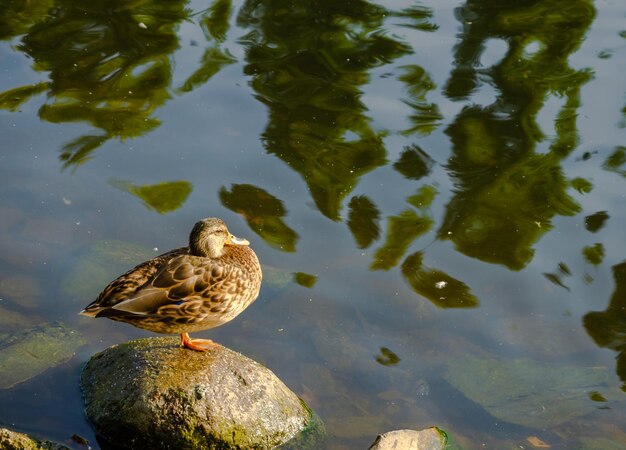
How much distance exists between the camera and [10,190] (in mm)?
7555

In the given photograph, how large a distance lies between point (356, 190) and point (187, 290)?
2.78 meters

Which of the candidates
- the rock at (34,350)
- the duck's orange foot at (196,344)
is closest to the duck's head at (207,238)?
the duck's orange foot at (196,344)

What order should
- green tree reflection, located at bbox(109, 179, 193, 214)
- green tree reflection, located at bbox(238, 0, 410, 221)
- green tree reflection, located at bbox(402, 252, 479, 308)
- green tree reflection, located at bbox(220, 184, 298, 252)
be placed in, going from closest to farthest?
green tree reflection, located at bbox(402, 252, 479, 308), green tree reflection, located at bbox(220, 184, 298, 252), green tree reflection, located at bbox(109, 179, 193, 214), green tree reflection, located at bbox(238, 0, 410, 221)

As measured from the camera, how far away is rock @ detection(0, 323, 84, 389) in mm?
5691

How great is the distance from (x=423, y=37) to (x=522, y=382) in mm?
4958

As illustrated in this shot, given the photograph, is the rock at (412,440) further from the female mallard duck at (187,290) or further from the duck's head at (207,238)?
the duck's head at (207,238)

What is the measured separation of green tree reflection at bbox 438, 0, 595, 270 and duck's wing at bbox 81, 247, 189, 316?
9.02 ft

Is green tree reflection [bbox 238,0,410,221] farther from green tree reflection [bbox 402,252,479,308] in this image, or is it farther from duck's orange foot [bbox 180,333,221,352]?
duck's orange foot [bbox 180,333,221,352]

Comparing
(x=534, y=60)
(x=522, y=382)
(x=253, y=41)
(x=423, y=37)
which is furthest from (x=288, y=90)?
(x=522, y=382)

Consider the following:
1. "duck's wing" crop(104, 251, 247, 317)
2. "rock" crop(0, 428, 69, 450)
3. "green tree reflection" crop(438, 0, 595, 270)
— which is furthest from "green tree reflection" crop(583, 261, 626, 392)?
"rock" crop(0, 428, 69, 450)

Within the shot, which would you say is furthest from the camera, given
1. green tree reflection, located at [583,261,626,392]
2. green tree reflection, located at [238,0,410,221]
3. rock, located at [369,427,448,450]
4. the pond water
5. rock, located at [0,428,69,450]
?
green tree reflection, located at [238,0,410,221]

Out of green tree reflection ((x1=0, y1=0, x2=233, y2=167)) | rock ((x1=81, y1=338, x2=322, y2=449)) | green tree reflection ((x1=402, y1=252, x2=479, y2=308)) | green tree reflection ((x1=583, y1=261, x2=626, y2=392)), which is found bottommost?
green tree reflection ((x1=0, y1=0, x2=233, y2=167))

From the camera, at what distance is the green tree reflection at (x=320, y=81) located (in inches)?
311

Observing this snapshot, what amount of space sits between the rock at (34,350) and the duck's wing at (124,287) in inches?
33.6
